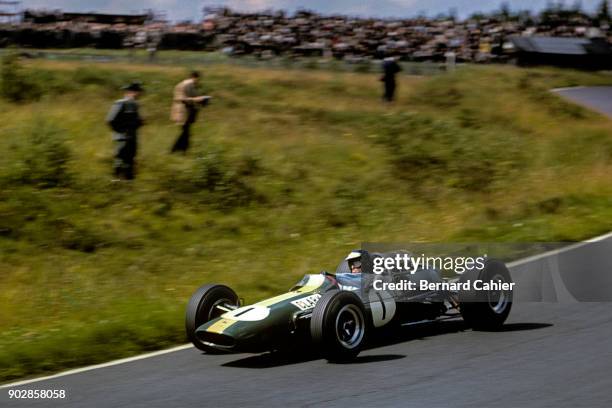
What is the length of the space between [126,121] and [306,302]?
728 centimetres

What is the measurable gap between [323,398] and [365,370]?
0.92m

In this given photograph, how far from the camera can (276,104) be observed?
2605 cm

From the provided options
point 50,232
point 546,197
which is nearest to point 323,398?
point 50,232

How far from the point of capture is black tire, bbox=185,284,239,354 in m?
8.73

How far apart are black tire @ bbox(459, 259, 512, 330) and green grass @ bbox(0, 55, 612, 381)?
9.50ft

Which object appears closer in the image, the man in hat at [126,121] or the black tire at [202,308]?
the black tire at [202,308]

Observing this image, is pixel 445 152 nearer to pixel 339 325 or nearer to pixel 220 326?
pixel 339 325

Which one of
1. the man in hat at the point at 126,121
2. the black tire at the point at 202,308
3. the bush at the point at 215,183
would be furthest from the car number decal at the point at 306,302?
the bush at the point at 215,183

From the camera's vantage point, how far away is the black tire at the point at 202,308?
344 inches

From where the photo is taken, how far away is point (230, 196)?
16672 millimetres

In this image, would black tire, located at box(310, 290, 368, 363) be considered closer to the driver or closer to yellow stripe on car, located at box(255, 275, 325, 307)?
yellow stripe on car, located at box(255, 275, 325, 307)

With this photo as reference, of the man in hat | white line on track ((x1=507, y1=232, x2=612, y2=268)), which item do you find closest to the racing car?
white line on track ((x1=507, y1=232, x2=612, y2=268))

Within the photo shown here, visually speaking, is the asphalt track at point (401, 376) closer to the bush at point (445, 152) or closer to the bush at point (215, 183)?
the bush at point (215, 183)

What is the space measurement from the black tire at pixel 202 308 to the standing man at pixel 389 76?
1655 cm
